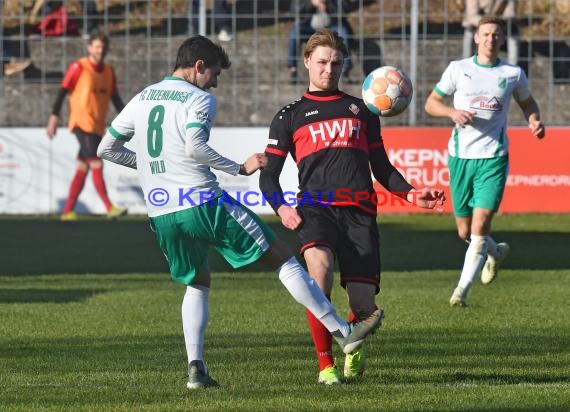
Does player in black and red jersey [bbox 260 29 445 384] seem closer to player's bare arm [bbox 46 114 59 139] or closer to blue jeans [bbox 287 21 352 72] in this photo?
player's bare arm [bbox 46 114 59 139]

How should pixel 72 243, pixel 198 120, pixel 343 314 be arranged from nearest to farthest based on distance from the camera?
pixel 198 120 < pixel 343 314 < pixel 72 243

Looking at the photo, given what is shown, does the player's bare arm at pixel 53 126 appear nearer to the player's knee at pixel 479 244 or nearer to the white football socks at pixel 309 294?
the player's knee at pixel 479 244

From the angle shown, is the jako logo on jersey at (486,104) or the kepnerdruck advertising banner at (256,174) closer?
the jako logo on jersey at (486,104)

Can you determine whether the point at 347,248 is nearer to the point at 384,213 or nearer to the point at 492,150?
the point at 492,150

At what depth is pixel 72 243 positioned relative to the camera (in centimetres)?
1609

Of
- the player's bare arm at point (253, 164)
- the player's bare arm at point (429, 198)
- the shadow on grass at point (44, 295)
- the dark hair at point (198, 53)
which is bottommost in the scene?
the shadow on grass at point (44, 295)

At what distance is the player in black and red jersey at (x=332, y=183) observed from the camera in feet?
23.4

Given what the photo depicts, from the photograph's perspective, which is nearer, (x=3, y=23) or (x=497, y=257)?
(x=497, y=257)

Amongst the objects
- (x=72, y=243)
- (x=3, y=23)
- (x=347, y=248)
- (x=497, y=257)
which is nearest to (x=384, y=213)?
(x=72, y=243)

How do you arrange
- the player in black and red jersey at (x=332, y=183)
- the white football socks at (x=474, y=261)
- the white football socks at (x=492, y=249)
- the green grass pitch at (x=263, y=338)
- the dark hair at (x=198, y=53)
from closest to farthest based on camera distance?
the green grass pitch at (x=263, y=338), the dark hair at (x=198, y=53), the player in black and red jersey at (x=332, y=183), the white football socks at (x=474, y=261), the white football socks at (x=492, y=249)

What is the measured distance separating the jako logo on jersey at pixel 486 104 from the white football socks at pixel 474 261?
40.8 inches

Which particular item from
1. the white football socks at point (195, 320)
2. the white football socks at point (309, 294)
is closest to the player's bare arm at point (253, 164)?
the white football socks at point (309, 294)

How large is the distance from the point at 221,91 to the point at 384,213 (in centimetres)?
338

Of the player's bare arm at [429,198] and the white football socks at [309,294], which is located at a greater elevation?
the player's bare arm at [429,198]
